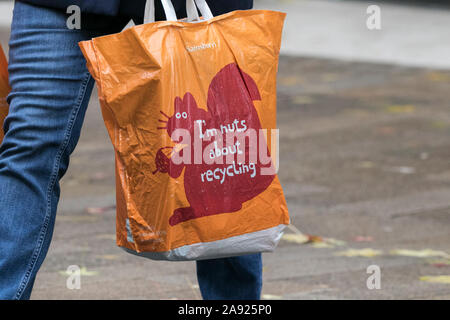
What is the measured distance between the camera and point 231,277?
2.91 meters

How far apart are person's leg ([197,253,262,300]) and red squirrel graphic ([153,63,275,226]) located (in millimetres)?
390

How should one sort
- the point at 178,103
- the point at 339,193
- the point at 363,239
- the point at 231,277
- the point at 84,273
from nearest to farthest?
1. the point at 178,103
2. the point at 231,277
3. the point at 84,273
4. the point at 363,239
5. the point at 339,193

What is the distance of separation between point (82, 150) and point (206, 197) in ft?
12.3

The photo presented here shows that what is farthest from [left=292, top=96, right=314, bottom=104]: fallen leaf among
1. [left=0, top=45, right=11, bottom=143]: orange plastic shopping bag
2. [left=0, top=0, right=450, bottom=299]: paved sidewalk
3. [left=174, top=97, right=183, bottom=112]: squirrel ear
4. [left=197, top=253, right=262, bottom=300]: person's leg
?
[left=174, top=97, right=183, bottom=112]: squirrel ear

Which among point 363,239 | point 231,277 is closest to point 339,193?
point 363,239

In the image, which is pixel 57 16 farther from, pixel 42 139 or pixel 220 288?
pixel 220 288

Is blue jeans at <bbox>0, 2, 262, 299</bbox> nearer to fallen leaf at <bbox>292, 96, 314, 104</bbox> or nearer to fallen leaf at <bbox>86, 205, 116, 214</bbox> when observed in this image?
fallen leaf at <bbox>86, 205, 116, 214</bbox>

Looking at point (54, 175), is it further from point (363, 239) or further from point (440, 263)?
point (363, 239)

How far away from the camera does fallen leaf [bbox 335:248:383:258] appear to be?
404 cm

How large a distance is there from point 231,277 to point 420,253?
139cm

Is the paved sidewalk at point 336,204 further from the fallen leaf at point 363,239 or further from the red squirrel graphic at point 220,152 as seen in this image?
the red squirrel graphic at point 220,152

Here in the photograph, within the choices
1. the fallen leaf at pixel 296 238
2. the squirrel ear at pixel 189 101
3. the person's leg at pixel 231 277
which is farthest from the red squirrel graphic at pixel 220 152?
the fallen leaf at pixel 296 238

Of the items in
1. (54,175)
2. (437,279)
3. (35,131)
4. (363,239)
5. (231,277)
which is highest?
(35,131)

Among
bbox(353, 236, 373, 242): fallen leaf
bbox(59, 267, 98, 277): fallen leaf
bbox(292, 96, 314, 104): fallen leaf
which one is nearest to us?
bbox(59, 267, 98, 277): fallen leaf
